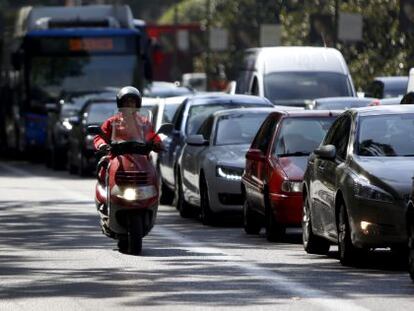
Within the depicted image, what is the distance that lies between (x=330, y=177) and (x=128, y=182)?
6.92ft

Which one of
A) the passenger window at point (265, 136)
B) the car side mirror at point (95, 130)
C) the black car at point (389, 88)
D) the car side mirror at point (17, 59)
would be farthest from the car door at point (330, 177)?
the car side mirror at point (17, 59)

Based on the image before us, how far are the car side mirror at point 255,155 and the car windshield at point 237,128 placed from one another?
2.40m

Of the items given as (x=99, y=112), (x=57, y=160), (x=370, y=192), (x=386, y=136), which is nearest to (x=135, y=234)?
(x=386, y=136)

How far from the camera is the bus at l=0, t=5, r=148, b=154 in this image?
41.6 meters

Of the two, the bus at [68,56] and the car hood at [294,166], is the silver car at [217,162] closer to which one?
the car hood at [294,166]

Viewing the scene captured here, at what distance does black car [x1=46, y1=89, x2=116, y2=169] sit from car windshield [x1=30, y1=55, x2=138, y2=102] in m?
1.32

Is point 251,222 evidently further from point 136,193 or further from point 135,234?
point 135,234

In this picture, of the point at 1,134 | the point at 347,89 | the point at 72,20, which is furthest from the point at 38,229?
the point at 1,134

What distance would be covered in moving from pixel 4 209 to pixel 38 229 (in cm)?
426

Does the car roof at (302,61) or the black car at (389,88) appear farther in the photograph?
the black car at (389,88)

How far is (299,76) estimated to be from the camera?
35.5 meters

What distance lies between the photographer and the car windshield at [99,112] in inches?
1421

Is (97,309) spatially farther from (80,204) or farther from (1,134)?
(1,134)

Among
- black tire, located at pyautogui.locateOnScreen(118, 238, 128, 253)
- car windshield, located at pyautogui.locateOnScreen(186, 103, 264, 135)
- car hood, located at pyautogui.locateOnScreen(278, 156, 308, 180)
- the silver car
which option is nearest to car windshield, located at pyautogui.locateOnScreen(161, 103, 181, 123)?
car windshield, located at pyautogui.locateOnScreen(186, 103, 264, 135)
